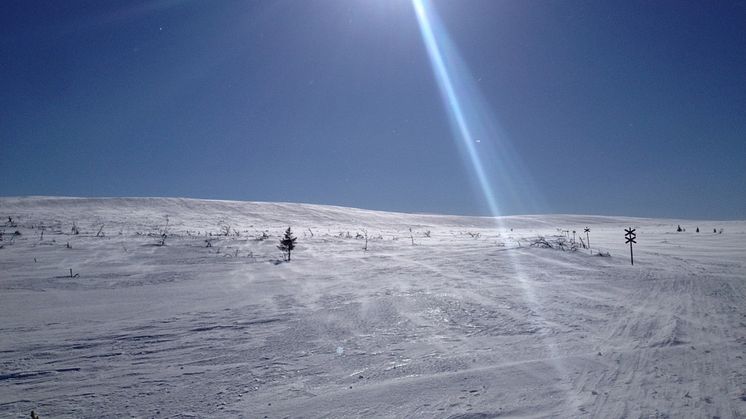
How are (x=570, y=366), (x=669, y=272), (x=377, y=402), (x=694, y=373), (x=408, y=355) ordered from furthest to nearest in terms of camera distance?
(x=669, y=272) → (x=408, y=355) → (x=570, y=366) → (x=694, y=373) → (x=377, y=402)

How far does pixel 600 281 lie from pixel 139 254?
40.3 feet

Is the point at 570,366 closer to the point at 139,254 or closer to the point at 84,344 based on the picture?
the point at 84,344

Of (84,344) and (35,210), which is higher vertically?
(35,210)

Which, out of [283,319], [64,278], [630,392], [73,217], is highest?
[73,217]

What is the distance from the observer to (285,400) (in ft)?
11.7

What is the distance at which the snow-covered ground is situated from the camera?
11.5ft

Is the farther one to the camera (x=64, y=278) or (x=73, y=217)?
(x=73, y=217)

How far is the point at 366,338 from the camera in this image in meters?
5.16

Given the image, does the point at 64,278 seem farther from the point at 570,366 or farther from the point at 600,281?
the point at 600,281

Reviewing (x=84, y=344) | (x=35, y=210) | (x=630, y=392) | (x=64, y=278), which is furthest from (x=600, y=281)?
(x=35, y=210)

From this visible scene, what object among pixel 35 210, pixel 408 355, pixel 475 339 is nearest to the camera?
pixel 408 355

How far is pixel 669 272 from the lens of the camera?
9.58m

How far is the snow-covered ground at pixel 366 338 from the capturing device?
3512 millimetres

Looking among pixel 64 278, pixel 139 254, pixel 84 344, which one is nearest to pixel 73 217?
pixel 139 254
